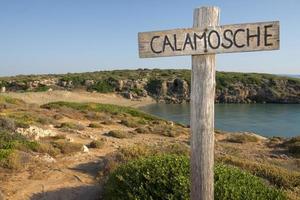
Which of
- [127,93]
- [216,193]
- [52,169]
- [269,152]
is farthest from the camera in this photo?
[127,93]

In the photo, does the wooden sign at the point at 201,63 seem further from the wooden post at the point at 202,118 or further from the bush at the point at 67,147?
the bush at the point at 67,147

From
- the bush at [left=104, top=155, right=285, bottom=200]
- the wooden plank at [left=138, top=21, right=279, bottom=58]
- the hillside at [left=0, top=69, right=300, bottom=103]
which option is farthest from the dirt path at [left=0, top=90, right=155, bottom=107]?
the wooden plank at [left=138, top=21, right=279, bottom=58]

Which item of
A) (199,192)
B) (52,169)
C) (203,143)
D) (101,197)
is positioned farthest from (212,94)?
(52,169)

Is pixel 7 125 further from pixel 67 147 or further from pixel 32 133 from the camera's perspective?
pixel 67 147

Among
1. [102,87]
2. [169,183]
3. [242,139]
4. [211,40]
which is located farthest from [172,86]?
[211,40]

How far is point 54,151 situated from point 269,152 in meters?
11.2

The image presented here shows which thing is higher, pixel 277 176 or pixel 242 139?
pixel 277 176

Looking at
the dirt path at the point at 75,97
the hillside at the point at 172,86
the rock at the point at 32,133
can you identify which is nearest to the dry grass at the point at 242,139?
the rock at the point at 32,133

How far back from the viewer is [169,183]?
21.9 ft

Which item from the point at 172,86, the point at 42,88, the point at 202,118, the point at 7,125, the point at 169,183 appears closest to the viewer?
the point at 202,118

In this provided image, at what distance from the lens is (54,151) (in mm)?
12539

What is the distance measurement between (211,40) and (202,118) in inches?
35.1

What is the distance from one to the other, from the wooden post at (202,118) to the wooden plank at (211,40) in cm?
12

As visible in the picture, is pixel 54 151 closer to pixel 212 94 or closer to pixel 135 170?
pixel 135 170
